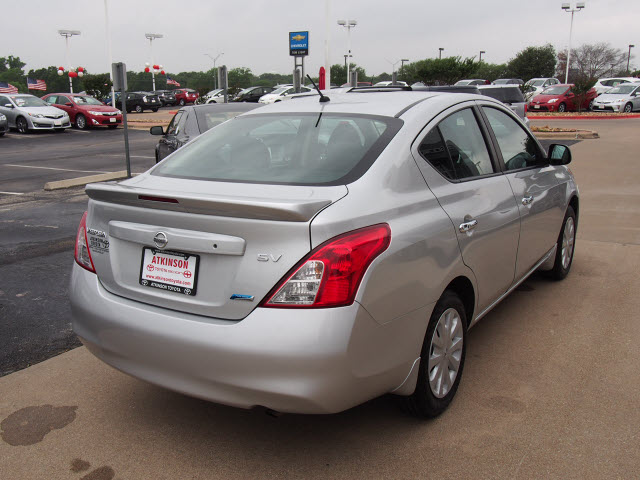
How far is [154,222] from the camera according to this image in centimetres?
271

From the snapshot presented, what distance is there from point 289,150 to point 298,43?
24.4 metres

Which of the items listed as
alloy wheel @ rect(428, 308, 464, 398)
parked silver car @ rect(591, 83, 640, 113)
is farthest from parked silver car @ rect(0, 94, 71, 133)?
parked silver car @ rect(591, 83, 640, 113)

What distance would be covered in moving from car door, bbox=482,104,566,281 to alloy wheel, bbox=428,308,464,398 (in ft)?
3.55

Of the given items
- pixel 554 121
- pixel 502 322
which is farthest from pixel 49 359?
pixel 554 121

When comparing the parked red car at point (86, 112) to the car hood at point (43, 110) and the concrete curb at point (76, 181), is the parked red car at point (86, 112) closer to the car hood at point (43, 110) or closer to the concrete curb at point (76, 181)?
the car hood at point (43, 110)

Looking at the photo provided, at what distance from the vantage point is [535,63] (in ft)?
235

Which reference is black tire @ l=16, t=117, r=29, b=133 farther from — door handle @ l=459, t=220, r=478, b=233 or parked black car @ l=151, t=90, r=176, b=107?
door handle @ l=459, t=220, r=478, b=233

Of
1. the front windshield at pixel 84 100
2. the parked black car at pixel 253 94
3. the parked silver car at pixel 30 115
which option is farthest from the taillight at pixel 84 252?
the parked black car at pixel 253 94

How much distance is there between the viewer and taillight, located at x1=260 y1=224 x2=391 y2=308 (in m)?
2.40

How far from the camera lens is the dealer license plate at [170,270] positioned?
8.54ft

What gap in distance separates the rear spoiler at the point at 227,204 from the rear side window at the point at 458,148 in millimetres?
884

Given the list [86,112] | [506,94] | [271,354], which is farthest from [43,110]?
[271,354]

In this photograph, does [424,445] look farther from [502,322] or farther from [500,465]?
[502,322]

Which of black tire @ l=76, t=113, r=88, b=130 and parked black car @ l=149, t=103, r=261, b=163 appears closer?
parked black car @ l=149, t=103, r=261, b=163
